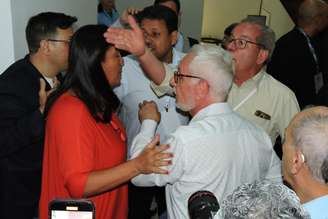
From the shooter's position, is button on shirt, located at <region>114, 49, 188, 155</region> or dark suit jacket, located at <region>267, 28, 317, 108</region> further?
dark suit jacket, located at <region>267, 28, 317, 108</region>

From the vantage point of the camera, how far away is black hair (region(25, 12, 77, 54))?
6.88 feet

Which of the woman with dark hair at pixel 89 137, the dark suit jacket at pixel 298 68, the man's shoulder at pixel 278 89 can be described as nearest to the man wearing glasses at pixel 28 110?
the woman with dark hair at pixel 89 137

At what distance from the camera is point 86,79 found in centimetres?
156

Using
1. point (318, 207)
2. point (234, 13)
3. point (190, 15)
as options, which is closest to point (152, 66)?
point (318, 207)

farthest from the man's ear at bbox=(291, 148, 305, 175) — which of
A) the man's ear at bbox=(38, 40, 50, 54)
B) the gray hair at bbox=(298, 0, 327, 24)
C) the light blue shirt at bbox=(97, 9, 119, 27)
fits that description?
the light blue shirt at bbox=(97, 9, 119, 27)

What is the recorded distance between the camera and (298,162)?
1.18 meters

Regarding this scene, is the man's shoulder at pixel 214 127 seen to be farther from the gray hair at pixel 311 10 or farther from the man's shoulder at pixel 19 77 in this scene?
the gray hair at pixel 311 10

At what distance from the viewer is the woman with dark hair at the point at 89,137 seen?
148 centimetres

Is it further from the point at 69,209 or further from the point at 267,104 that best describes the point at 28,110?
the point at 267,104

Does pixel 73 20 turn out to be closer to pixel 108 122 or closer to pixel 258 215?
pixel 108 122

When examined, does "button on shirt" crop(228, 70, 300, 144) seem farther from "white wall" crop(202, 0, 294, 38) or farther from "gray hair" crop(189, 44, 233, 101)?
"white wall" crop(202, 0, 294, 38)

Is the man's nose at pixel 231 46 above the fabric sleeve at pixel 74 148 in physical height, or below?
above

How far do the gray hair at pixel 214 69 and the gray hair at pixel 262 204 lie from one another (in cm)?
77

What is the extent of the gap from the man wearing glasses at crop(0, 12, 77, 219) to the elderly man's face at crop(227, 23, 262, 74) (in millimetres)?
968
